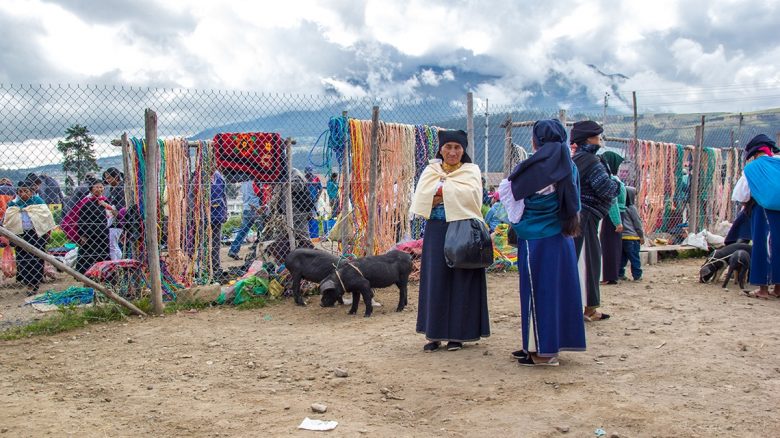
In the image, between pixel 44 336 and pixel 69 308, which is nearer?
pixel 44 336

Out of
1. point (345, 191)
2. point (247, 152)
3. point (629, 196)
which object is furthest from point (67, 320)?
point (629, 196)

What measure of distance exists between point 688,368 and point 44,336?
5.63m

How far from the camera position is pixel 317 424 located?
3.56 metres

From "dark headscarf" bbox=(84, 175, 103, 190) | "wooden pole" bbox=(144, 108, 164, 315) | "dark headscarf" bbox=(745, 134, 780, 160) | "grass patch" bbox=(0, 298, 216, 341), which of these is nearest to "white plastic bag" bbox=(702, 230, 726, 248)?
"dark headscarf" bbox=(745, 134, 780, 160)

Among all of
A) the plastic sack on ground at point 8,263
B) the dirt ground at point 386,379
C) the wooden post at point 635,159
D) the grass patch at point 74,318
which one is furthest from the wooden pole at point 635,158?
the plastic sack on ground at point 8,263

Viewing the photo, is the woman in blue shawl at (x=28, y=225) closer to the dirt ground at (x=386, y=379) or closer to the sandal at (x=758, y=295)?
the dirt ground at (x=386, y=379)

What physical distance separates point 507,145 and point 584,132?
4.29 m

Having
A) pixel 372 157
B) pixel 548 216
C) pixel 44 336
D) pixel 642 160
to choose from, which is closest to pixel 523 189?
pixel 548 216

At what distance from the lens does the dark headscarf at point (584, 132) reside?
5.70m

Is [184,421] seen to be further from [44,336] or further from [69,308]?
[69,308]

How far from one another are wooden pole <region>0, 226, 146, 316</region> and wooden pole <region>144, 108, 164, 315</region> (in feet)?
0.84

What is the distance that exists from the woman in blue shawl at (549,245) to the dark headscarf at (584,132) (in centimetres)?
128

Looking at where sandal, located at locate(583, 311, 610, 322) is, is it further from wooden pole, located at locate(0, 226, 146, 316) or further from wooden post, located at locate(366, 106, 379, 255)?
wooden pole, located at locate(0, 226, 146, 316)

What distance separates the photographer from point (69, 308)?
6.60 metres
